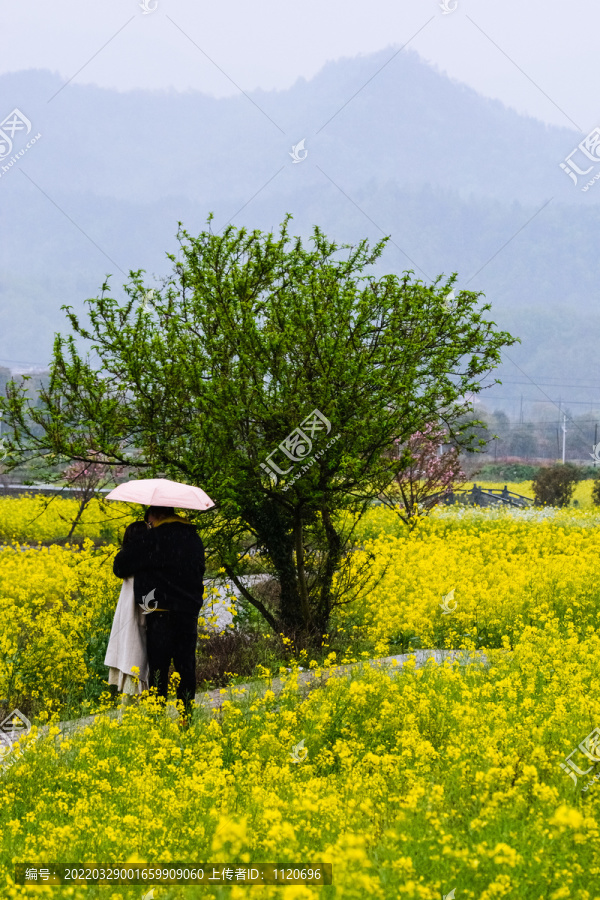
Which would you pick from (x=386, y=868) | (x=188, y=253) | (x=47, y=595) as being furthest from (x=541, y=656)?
(x=47, y=595)

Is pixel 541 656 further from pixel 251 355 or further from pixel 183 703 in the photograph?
pixel 251 355

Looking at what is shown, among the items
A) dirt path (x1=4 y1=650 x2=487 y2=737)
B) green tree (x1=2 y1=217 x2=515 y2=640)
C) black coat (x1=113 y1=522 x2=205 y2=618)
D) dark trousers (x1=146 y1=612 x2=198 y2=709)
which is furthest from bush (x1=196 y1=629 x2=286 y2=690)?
black coat (x1=113 y1=522 x2=205 y2=618)

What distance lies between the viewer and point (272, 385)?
759 cm

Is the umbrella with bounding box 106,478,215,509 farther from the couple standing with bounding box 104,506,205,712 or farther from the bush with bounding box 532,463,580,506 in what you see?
the bush with bounding box 532,463,580,506

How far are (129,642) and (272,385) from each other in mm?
2732

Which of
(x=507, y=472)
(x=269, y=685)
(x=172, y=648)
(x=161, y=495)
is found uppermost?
(x=507, y=472)

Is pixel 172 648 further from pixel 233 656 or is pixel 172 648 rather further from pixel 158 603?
pixel 233 656

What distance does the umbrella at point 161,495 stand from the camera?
5867 millimetres

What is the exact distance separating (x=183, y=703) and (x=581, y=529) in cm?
1291

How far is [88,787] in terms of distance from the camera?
15.1 feet

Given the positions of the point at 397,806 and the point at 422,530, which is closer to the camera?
the point at 397,806

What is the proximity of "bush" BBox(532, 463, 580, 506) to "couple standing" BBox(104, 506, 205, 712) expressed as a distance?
25.0 metres

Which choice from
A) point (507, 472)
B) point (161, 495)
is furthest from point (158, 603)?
point (507, 472)

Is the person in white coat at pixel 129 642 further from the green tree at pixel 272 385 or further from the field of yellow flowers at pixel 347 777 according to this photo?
the green tree at pixel 272 385
